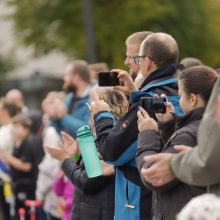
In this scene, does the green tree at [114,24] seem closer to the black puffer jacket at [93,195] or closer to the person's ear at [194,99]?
the black puffer jacket at [93,195]

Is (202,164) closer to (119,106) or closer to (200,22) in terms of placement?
(119,106)

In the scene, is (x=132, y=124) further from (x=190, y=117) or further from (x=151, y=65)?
(x=190, y=117)

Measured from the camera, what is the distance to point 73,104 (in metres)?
9.37

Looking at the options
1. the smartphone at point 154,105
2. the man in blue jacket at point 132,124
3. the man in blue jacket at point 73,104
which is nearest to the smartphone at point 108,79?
the man in blue jacket at point 132,124

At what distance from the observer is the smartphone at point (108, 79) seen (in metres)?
5.41

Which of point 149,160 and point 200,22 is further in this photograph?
point 200,22

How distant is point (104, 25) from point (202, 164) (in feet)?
53.9

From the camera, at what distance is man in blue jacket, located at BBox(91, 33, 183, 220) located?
523 centimetres

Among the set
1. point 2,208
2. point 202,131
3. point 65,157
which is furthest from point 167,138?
point 2,208

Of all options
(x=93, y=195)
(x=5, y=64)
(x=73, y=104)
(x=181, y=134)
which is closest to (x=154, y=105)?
(x=181, y=134)

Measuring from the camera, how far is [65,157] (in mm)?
6309

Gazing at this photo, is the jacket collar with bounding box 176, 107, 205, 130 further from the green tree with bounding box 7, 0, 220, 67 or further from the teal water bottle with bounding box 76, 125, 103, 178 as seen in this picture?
the green tree with bounding box 7, 0, 220, 67

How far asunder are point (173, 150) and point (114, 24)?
15.6 meters

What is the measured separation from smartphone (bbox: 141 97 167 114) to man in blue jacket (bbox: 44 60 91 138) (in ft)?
12.2
